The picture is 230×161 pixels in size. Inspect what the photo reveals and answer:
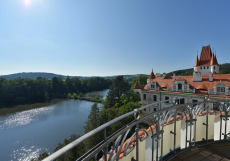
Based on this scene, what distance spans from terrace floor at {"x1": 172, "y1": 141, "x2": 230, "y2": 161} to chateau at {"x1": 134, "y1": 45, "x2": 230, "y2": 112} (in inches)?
443

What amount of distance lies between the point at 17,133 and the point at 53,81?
1753 inches

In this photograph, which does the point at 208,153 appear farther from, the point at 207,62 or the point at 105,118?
the point at 207,62

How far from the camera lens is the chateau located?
15061mm

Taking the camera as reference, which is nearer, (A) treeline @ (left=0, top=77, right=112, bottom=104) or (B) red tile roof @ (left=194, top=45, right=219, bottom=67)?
(B) red tile roof @ (left=194, top=45, right=219, bottom=67)

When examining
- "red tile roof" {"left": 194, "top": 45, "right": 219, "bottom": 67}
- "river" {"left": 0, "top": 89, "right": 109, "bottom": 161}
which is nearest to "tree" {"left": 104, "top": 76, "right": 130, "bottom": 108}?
"river" {"left": 0, "top": 89, "right": 109, "bottom": 161}

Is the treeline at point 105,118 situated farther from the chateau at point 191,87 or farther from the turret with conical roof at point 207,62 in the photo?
the turret with conical roof at point 207,62

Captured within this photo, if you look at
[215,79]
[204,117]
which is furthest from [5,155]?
[215,79]

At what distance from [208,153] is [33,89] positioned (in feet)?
209

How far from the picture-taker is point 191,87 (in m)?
17.2

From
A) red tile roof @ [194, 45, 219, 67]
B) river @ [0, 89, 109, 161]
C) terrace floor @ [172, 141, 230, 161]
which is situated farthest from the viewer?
red tile roof @ [194, 45, 219, 67]

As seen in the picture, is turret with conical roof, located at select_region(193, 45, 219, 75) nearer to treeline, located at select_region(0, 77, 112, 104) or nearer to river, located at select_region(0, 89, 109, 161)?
river, located at select_region(0, 89, 109, 161)

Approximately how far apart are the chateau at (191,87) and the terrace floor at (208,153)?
11251mm

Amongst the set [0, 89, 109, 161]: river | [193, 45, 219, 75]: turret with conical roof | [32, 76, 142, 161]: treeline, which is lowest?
[0, 89, 109, 161]: river

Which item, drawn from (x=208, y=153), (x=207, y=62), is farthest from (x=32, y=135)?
(x=207, y=62)
